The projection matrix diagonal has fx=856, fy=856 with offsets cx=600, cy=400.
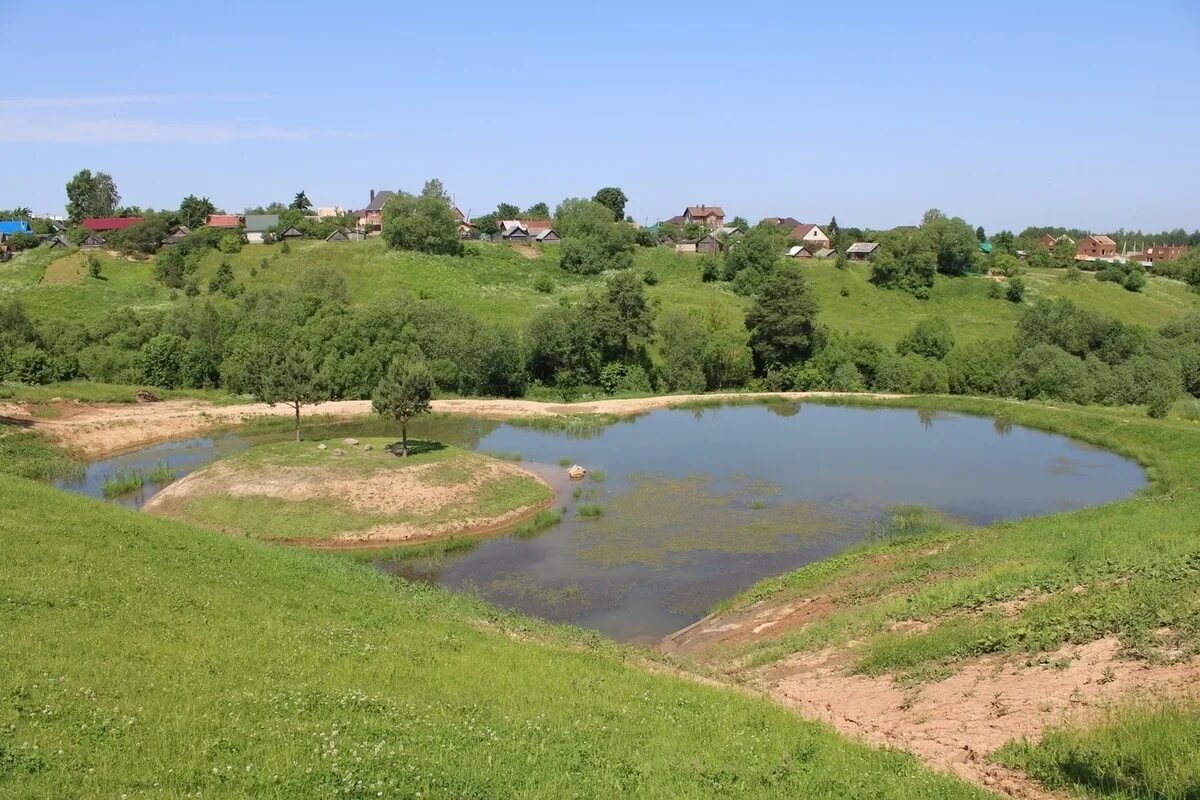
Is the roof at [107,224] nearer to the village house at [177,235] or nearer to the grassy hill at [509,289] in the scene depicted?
the village house at [177,235]

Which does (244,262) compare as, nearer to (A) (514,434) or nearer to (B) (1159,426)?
(A) (514,434)

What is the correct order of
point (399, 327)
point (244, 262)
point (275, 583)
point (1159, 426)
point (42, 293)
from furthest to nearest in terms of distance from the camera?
point (244, 262) < point (42, 293) < point (399, 327) < point (1159, 426) < point (275, 583)

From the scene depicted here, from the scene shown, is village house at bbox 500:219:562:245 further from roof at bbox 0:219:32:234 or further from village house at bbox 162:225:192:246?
roof at bbox 0:219:32:234

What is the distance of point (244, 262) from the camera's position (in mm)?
107125

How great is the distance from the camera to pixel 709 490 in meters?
45.4

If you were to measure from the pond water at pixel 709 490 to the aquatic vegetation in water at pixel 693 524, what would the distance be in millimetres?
121

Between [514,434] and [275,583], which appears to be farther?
[514,434]

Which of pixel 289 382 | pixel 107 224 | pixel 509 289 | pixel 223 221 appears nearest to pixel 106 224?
pixel 107 224

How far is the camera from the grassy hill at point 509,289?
94062 millimetres

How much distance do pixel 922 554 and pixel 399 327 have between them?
55.3 meters

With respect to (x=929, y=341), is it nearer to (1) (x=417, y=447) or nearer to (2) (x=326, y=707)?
(1) (x=417, y=447)

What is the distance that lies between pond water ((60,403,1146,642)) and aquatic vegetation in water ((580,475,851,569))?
12 centimetres

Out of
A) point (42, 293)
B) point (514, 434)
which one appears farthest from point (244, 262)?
point (514, 434)

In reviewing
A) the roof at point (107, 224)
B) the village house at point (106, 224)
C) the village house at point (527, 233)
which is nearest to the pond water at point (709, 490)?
the village house at point (527, 233)
